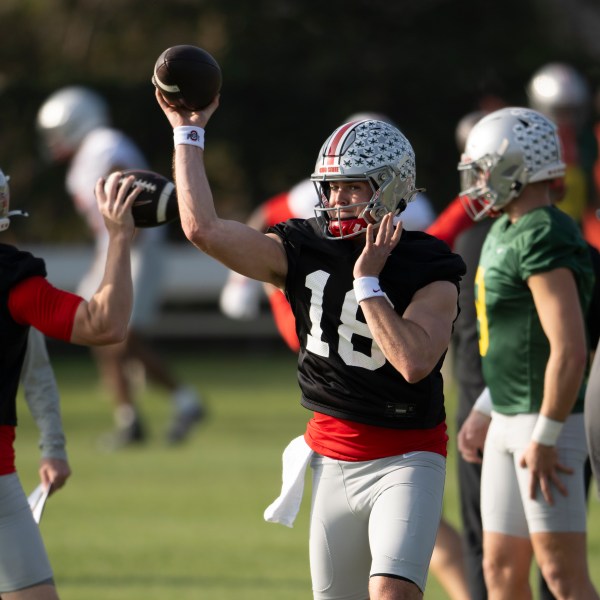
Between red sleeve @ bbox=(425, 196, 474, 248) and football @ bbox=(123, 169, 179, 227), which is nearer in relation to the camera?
football @ bbox=(123, 169, 179, 227)

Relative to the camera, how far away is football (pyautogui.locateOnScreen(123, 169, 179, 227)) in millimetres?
4781

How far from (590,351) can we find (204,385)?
1045cm

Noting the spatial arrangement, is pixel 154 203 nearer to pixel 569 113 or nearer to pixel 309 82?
pixel 569 113

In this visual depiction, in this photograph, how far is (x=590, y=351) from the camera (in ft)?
18.3

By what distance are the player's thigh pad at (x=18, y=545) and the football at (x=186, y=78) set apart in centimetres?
133

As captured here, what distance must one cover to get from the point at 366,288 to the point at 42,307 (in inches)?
39.8

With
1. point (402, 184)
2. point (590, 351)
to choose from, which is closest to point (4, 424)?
point (402, 184)

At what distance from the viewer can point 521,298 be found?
5.14 m

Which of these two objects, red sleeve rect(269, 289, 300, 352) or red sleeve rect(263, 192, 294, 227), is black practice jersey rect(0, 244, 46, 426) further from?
red sleeve rect(263, 192, 294, 227)

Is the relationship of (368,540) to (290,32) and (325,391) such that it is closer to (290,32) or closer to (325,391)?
(325,391)

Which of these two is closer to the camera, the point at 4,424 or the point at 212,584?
the point at 4,424

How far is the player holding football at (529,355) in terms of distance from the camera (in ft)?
16.3

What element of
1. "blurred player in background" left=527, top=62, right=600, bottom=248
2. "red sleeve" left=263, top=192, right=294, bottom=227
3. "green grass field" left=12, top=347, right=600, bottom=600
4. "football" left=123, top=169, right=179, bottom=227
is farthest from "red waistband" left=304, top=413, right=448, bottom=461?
"blurred player in background" left=527, top=62, right=600, bottom=248

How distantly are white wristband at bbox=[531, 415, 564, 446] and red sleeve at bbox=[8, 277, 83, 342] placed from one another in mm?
1638
